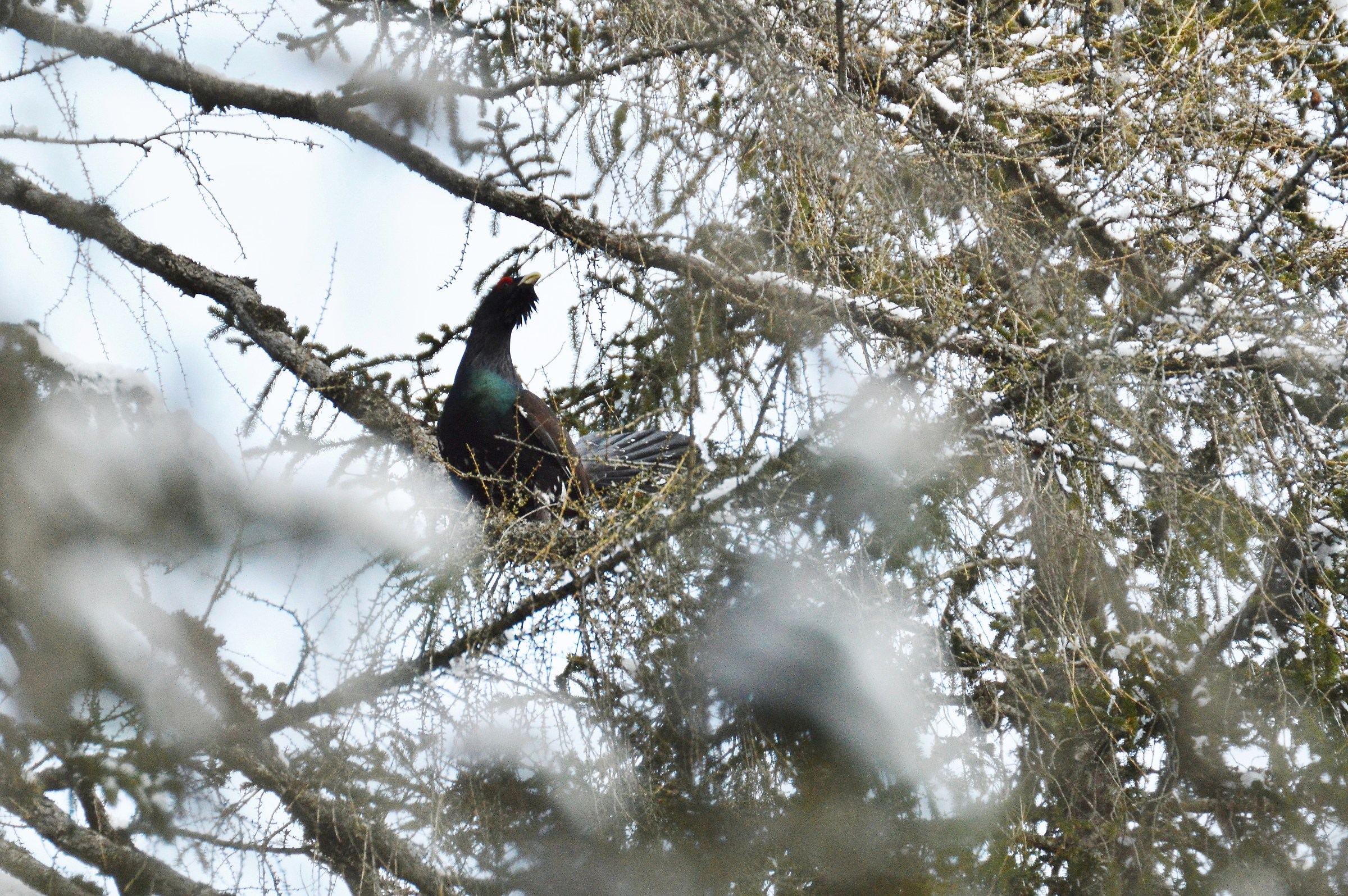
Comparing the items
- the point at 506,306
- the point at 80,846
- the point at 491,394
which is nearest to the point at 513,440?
the point at 491,394

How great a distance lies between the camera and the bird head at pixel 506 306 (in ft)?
10.8

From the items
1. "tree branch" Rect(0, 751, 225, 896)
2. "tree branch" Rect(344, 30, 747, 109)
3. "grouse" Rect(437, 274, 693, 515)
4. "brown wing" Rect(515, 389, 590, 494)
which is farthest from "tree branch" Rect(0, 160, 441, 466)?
"tree branch" Rect(0, 751, 225, 896)

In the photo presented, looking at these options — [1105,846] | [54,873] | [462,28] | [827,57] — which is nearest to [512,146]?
[462,28]

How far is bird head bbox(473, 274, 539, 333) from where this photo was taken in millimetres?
3287

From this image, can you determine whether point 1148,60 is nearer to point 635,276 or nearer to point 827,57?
point 827,57

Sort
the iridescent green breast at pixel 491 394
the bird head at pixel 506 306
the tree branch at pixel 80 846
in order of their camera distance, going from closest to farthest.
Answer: the tree branch at pixel 80 846, the iridescent green breast at pixel 491 394, the bird head at pixel 506 306

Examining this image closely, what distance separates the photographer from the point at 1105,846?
2.25 meters

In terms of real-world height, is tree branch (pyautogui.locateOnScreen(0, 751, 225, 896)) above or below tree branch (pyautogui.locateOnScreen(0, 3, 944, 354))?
below

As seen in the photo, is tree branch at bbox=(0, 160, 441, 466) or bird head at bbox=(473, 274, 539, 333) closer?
tree branch at bbox=(0, 160, 441, 466)

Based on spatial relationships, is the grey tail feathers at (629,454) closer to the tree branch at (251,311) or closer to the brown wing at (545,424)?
the brown wing at (545,424)

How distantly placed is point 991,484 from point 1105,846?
3.40ft

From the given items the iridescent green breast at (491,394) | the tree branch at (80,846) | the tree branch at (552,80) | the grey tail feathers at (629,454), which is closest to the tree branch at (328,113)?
the tree branch at (552,80)

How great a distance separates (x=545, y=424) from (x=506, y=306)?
692 mm

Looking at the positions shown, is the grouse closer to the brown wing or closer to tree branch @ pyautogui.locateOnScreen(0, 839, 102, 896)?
the brown wing
